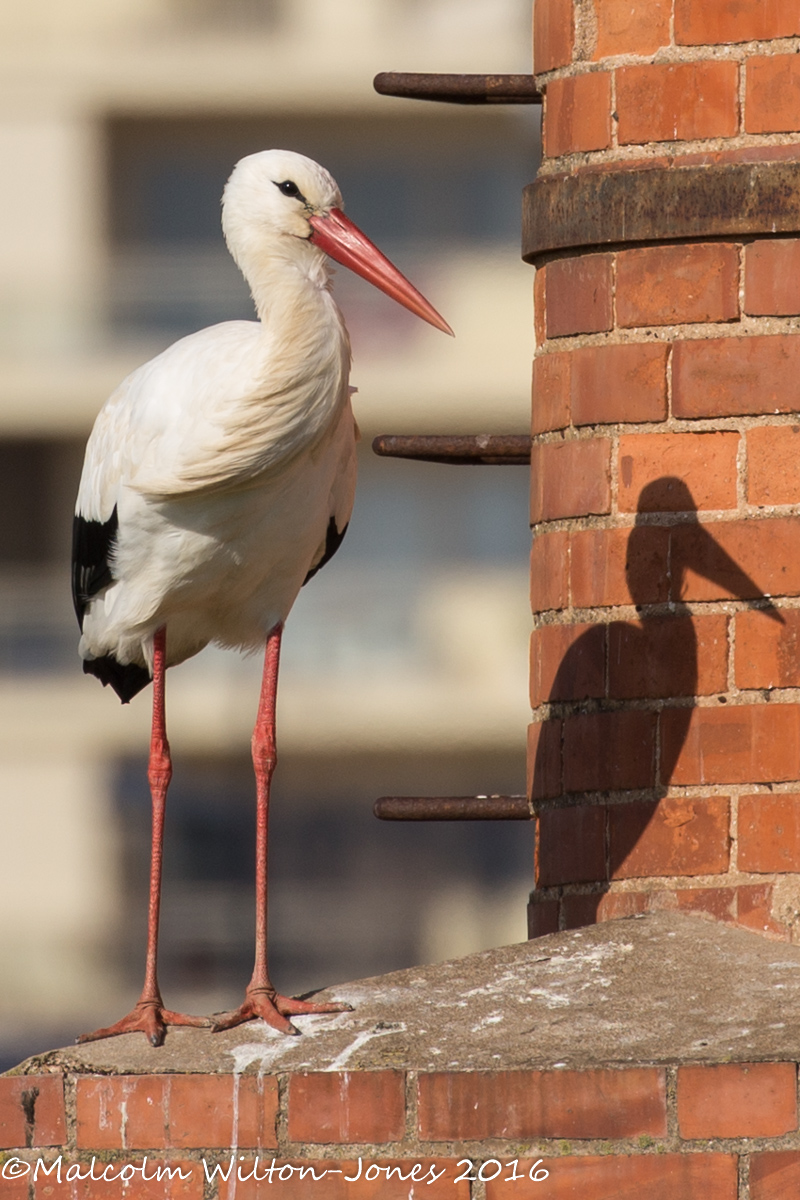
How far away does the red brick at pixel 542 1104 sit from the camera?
3.75 m

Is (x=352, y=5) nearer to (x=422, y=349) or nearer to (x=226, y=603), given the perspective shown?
(x=422, y=349)

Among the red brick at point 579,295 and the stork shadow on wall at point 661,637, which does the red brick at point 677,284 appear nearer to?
the red brick at point 579,295

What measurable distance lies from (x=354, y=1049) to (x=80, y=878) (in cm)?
1731

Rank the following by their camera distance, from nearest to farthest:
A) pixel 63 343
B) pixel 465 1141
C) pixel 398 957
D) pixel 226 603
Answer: pixel 465 1141 → pixel 226 603 → pixel 398 957 → pixel 63 343

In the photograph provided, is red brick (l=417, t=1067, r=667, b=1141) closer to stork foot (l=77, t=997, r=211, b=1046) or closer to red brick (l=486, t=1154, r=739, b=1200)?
red brick (l=486, t=1154, r=739, b=1200)

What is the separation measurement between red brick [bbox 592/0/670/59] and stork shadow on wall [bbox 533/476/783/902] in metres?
0.83

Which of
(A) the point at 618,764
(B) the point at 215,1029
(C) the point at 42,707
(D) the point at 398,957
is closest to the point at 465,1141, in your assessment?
(B) the point at 215,1029

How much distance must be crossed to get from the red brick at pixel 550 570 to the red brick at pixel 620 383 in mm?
245

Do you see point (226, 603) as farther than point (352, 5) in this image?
No

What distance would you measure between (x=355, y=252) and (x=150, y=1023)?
5.84ft

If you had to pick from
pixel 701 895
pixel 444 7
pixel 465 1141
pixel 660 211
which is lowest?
pixel 465 1141

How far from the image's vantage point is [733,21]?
459 cm

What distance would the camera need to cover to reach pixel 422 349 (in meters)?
20.2

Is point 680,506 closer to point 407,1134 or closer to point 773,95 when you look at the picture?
point 773,95
